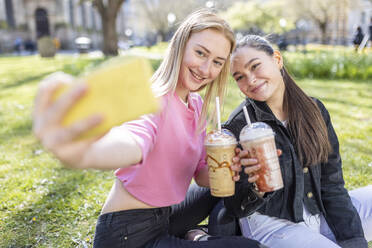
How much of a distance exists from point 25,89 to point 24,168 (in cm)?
595

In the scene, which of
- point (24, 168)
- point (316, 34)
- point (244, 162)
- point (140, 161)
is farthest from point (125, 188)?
point (316, 34)

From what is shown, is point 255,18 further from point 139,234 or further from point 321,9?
point 139,234

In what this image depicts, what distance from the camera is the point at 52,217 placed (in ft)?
10.0

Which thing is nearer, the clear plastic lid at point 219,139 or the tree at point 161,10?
the clear plastic lid at point 219,139

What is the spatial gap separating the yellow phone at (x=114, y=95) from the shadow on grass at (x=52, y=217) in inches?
78.4

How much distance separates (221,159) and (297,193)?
0.64 meters

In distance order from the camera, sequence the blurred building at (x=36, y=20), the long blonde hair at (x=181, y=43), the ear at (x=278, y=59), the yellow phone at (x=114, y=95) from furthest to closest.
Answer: the blurred building at (x=36, y=20) < the ear at (x=278, y=59) < the long blonde hair at (x=181, y=43) < the yellow phone at (x=114, y=95)

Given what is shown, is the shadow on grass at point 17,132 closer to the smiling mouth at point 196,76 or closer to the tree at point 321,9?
the smiling mouth at point 196,76

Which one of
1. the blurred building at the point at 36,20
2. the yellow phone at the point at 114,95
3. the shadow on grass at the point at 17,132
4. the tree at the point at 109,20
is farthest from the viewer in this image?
the blurred building at the point at 36,20

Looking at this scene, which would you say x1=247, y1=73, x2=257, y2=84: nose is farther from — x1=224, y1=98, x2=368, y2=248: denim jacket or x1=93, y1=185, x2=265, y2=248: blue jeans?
x1=93, y1=185, x2=265, y2=248: blue jeans

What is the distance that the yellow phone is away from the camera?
1015mm

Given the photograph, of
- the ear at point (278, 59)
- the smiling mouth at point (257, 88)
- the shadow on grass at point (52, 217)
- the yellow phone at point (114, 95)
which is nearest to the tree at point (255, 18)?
the shadow on grass at point (52, 217)

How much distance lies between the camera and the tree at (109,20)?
48.3ft

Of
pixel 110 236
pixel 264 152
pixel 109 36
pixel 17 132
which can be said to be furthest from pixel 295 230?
pixel 109 36
